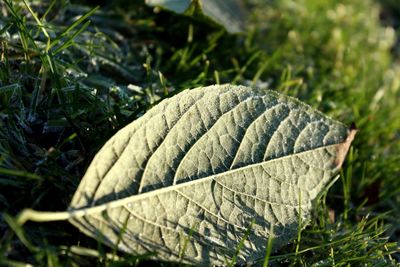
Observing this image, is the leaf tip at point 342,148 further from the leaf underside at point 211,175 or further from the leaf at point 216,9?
the leaf at point 216,9

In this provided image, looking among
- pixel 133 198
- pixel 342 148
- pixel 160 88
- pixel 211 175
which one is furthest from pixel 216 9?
pixel 133 198

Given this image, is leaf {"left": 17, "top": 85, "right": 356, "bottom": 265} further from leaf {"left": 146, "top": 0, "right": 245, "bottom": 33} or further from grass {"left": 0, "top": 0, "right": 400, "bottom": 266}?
leaf {"left": 146, "top": 0, "right": 245, "bottom": 33}

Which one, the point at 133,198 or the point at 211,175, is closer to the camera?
the point at 133,198

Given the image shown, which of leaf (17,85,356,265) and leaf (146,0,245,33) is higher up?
leaf (146,0,245,33)

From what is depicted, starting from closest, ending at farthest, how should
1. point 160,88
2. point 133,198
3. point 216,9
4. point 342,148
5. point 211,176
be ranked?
point 133,198 → point 211,176 → point 342,148 → point 160,88 → point 216,9

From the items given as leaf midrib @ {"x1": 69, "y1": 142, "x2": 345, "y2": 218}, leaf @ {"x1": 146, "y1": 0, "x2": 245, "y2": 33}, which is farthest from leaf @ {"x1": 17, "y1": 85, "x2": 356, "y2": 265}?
leaf @ {"x1": 146, "y1": 0, "x2": 245, "y2": 33}

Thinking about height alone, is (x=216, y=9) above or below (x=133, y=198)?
above

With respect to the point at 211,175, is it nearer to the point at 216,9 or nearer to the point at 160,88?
the point at 160,88

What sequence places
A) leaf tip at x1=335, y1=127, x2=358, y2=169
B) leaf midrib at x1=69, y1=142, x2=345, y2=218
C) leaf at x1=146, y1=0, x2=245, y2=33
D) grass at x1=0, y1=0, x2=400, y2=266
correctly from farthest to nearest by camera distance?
1. leaf at x1=146, y1=0, x2=245, y2=33
2. leaf tip at x1=335, y1=127, x2=358, y2=169
3. grass at x1=0, y1=0, x2=400, y2=266
4. leaf midrib at x1=69, y1=142, x2=345, y2=218

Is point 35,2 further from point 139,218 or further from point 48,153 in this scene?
point 139,218
